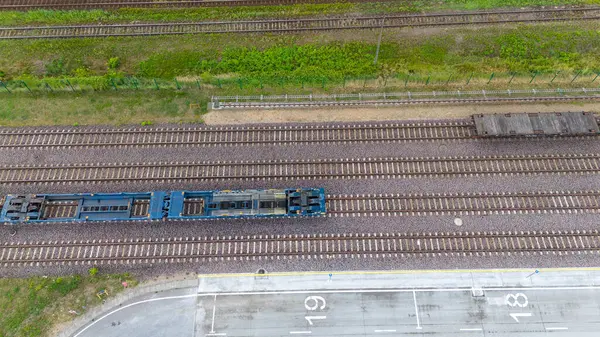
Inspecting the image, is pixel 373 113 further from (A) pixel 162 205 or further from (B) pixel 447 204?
(A) pixel 162 205

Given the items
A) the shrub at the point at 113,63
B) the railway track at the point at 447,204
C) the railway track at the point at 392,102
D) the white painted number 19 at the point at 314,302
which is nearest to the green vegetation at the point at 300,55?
the shrub at the point at 113,63

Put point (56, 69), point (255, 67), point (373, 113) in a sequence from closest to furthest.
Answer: point (373, 113)
point (255, 67)
point (56, 69)

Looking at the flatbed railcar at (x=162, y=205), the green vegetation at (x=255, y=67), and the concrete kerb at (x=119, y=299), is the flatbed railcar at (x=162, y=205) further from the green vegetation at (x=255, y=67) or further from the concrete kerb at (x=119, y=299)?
the green vegetation at (x=255, y=67)

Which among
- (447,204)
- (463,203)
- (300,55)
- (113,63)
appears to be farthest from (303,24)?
(463,203)

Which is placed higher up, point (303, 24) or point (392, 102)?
point (303, 24)

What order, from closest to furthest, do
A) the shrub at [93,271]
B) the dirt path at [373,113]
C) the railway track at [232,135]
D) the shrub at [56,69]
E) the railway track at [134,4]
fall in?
the shrub at [93,271] < the railway track at [232,135] < the dirt path at [373,113] < the shrub at [56,69] < the railway track at [134,4]

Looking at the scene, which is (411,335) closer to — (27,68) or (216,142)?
(216,142)

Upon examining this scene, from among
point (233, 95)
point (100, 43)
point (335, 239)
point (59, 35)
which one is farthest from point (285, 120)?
point (59, 35)

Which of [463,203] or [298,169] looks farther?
[298,169]
